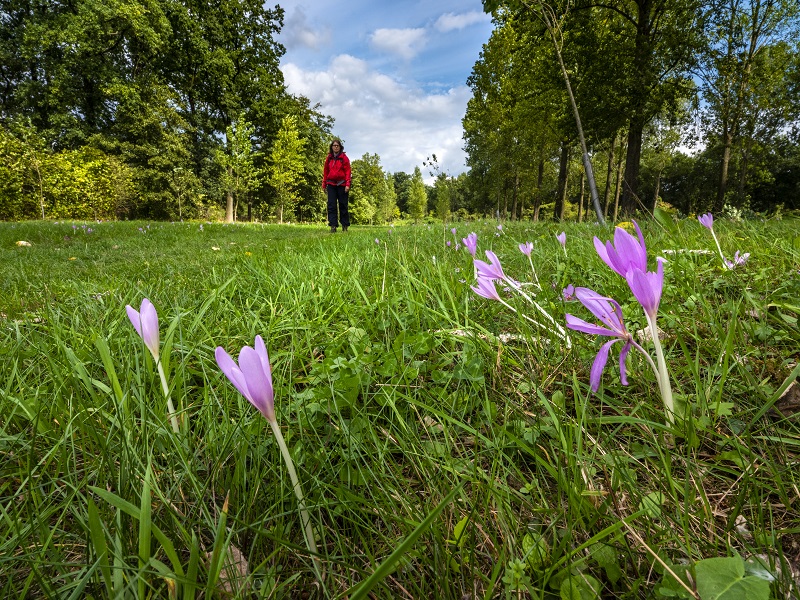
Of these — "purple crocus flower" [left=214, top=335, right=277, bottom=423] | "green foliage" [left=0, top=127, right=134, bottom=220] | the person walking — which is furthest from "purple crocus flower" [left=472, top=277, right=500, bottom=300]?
"green foliage" [left=0, top=127, right=134, bottom=220]

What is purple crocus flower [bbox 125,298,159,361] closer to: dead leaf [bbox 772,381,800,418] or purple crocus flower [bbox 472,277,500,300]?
purple crocus flower [bbox 472,277,500,300]

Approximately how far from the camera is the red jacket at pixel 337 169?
452 inches

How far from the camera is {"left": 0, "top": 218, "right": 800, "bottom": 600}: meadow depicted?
2.10 ft

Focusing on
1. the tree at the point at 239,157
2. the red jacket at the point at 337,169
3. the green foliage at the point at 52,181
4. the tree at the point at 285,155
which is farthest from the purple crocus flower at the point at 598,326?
the tree at the point at 285,155

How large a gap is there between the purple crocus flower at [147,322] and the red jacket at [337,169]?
11417 mm

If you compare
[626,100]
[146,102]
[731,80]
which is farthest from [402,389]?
[146,102]

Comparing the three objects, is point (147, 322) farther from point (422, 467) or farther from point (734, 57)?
point (734, 57)

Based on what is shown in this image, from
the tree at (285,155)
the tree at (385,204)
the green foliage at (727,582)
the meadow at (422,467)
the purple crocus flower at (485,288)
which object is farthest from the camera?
the tree at (385,204)

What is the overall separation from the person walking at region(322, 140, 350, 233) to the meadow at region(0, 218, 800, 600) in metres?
10.1

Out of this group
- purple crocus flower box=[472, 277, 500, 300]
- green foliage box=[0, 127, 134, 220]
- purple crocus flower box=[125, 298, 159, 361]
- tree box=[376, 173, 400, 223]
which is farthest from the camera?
tree box=[376, 173, 400, 223]

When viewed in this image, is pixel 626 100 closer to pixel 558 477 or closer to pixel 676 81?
pixel 676 81

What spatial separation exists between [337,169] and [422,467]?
38.4ft

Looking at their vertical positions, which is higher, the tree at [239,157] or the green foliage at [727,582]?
the tree at [239,157]

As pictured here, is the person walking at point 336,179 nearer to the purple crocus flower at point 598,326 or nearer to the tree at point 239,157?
the purple crocus flower at point 598,326
